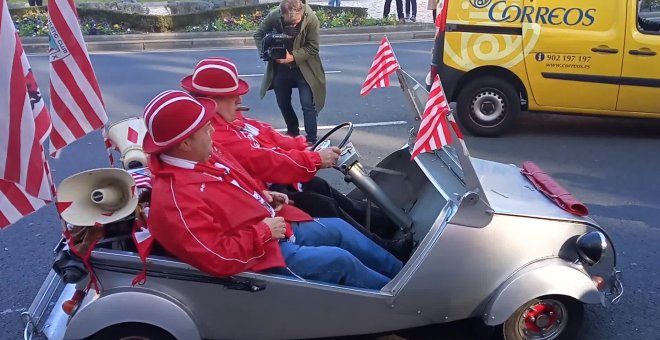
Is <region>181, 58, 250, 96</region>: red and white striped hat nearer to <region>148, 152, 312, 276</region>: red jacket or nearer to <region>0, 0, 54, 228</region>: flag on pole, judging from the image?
<region>148, 152, 312, 276</region>: red jacket

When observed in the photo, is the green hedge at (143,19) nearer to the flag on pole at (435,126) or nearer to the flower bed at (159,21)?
the flower bed at (159,21)

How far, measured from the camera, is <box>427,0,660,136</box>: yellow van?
6715mm

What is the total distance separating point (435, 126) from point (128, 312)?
1.58 meters

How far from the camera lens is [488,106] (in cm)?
718

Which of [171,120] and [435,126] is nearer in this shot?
[171,120]

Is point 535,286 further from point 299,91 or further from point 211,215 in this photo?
point 299,91

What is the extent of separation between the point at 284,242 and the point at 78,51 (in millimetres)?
1278

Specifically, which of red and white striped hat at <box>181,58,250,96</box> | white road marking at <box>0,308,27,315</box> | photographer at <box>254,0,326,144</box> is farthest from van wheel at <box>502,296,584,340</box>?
Result: photographer at <box>254,0,326,144</box>

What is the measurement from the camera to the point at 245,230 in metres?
2.95

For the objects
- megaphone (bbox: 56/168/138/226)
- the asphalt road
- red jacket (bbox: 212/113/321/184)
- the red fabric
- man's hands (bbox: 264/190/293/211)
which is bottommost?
the asphalt road

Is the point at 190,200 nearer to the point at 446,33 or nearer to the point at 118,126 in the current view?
the point at 118,126

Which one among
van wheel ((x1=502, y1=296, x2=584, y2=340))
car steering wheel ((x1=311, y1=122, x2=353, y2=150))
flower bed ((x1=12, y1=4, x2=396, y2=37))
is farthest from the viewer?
flower bed ((x1=12, y1=4, x2=396, y2=37))

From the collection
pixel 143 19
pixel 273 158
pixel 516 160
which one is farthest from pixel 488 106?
pixel 143 19

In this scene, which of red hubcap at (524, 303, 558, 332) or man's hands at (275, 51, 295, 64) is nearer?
red hubcap at (524, 303, 558, 332)
